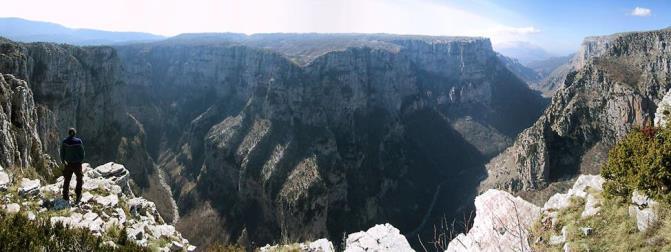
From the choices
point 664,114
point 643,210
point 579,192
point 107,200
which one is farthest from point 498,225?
point 107,200

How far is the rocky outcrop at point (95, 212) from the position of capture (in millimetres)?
22334

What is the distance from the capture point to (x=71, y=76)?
13000cm

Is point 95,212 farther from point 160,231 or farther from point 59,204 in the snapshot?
point 160,231

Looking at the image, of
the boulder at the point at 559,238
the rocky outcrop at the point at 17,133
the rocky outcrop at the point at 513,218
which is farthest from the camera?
the rocky outcrop at the point at 17,133

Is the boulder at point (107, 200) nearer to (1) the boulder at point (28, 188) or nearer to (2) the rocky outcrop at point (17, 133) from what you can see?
(1) the boulder at point (28, 188)

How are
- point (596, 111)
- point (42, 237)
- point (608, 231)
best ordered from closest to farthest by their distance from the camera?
point (42, 237) → point (608, 231) → point (596, 111)

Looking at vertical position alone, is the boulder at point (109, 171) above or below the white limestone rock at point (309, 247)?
below

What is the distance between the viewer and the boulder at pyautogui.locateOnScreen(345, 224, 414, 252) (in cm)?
2331

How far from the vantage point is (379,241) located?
24.0 m

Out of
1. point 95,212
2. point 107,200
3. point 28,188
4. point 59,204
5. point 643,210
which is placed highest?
point 643,210

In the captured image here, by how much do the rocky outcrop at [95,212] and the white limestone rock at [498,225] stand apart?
14195 mm

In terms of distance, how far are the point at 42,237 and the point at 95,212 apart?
7.97 meters

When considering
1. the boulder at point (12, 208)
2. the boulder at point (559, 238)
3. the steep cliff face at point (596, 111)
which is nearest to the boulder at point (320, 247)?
the boulder at point (559, 238)

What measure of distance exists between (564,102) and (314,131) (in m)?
86.3
